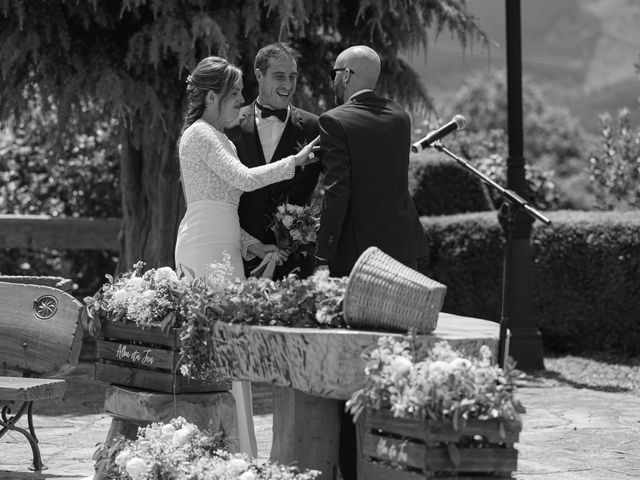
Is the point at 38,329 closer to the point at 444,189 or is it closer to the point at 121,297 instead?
the point at 121,297

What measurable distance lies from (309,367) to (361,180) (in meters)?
1.35

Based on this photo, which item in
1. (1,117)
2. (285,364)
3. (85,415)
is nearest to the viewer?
(285,364)

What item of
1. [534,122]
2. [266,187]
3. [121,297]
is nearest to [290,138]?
[266,187]

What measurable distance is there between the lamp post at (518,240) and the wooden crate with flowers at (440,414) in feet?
18.3

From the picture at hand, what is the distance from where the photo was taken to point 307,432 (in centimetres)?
444

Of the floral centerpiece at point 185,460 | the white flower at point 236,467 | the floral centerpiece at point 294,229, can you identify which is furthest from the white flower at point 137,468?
the floral centerpiece at point 294,229

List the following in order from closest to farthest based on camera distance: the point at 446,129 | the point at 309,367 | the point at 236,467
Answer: the point at 309,367, the point at 236,467, the point at 446,129

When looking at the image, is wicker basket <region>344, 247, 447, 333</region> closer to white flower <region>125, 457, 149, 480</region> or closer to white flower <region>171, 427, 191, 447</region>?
white flower <region>171, 427, 191, 447</region>

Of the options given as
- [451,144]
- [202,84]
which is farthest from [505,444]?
[451,144]

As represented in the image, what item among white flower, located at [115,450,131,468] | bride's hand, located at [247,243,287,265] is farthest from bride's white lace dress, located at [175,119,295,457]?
white flower, located at [115,450,131,468]

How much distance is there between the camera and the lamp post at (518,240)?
9.20 m

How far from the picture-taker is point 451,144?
1299 centimetres

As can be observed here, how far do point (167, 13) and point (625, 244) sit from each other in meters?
4.30

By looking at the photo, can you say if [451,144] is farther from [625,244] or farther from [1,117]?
[1,117]
